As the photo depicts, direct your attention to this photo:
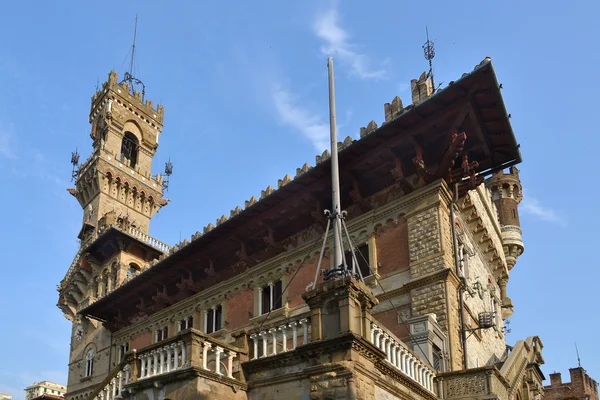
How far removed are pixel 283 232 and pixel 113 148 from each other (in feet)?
86.4

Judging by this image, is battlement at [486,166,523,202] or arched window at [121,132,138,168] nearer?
battlement at [486,166,523,202]

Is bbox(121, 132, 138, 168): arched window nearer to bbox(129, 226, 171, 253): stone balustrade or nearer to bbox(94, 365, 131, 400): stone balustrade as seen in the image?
bbox(129, 226, 171, 253): stone balustrade

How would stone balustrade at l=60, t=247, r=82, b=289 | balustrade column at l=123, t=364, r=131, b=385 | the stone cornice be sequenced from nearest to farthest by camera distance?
balustrade column at l=123, t=364, r=131, b=385
the stone cornice
stone balustrade at l=60, t=247, r=82, b=289

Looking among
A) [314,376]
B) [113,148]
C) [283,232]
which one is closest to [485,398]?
[314,376]

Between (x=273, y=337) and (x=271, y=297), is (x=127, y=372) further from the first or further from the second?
(x=271, y=297)

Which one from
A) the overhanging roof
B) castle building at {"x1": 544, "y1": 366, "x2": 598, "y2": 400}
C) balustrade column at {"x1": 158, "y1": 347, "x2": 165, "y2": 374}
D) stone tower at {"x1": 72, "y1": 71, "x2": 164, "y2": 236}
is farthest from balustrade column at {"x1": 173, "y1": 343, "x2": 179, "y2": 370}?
castle building at {"x1": 544, "y1": 366, "x2": 598, "y2": 400}

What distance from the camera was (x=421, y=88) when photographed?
2109 centimetres

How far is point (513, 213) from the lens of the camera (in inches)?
1355

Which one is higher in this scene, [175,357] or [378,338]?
[378,338]

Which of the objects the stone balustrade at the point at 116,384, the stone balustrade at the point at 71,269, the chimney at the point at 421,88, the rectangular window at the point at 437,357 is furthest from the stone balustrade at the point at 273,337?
the stone balustrade at the point at 71,269

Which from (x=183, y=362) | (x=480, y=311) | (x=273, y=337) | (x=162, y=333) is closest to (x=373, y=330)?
(x=273, y=337)

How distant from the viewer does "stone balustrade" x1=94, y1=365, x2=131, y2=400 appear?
15.5 metres

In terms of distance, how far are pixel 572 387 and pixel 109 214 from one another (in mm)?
35413

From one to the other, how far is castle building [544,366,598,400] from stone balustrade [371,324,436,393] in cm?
3555
